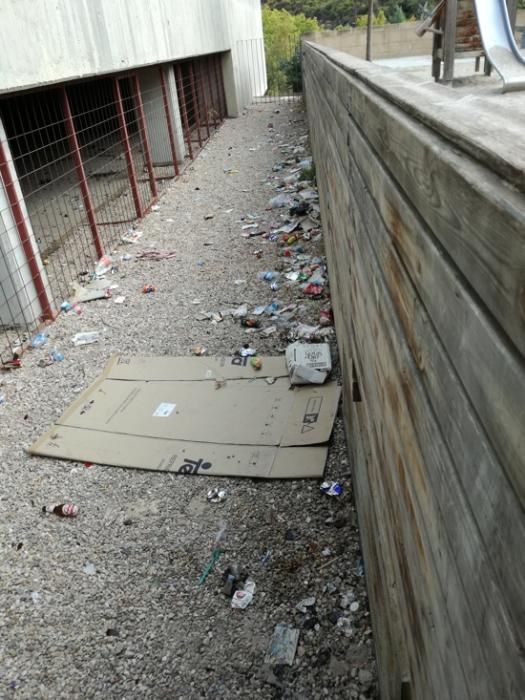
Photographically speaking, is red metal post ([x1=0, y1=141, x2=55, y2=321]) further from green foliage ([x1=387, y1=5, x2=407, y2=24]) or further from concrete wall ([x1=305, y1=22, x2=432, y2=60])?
green foliage ([x1=387, y1=5, x2=407, y2=24])

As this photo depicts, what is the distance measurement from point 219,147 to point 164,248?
7.21 m

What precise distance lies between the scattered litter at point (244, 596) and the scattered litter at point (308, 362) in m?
1.71

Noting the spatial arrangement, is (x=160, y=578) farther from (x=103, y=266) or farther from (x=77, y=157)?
(x=77, y=157)

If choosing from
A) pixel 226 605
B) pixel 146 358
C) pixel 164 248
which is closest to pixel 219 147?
pixel 164 248

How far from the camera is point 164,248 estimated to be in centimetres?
776

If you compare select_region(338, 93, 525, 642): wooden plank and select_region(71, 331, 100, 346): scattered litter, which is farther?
select_region(71, 331, 100, 346): scattered litter

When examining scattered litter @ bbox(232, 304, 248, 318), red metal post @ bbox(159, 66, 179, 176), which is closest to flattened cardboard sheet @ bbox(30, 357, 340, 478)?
scattered litter @ bbox(232, 304, 248, 318)

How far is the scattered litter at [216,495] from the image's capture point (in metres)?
3.47

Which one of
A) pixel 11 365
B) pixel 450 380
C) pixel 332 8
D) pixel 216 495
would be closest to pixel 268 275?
pixel 11 365

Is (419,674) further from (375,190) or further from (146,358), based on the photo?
(146,358)

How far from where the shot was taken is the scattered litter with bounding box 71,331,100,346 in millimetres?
5422

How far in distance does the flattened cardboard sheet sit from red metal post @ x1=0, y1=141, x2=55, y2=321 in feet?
5.12

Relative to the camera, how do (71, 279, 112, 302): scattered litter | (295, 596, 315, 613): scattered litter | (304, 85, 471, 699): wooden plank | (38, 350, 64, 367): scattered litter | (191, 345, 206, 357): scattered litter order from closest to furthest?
(304, 85, 471, 699): wooden plank < (295, 596, 315, 613): scattered litter < (191, 345, 206, 357): scattered litter < (38, 350, 64, 367): scattered litter < (71, 279, 112, 302): scattered litter

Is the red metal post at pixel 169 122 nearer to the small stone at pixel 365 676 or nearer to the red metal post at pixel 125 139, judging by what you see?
the red metal post at pixel 125 139
